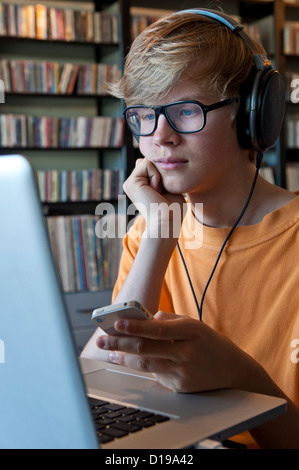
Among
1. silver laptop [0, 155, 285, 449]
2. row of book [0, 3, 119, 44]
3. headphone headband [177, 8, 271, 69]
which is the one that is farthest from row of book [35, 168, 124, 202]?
silver laptop [0, 155, 285, 449]

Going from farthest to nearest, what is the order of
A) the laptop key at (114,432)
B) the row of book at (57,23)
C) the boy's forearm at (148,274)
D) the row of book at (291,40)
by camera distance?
the row of book at (291,40), the row of book at (57,23), the boy's forearm at (148,274), the laptop key at (114,432)

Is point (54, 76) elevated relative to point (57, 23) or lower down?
lower down

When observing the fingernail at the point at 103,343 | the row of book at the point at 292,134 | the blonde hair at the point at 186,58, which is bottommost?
the fingernail at the point at 103,343

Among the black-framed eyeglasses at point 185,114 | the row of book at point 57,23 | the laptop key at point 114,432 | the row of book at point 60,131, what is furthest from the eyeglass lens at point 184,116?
the row of book at point 57,23

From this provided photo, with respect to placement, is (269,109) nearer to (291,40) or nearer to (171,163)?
(171,163)

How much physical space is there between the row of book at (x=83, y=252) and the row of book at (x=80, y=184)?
13cm

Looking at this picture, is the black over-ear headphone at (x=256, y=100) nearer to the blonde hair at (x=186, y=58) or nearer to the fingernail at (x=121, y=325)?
the blonde hair at (x=186, y=58)

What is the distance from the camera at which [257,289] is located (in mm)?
1086

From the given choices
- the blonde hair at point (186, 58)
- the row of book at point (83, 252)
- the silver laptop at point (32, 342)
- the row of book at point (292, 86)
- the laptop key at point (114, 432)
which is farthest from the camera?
the row of book at point (292, 86)

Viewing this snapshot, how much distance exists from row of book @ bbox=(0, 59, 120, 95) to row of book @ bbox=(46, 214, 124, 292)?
70 centimetres

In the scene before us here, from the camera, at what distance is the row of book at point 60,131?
9.46 ft

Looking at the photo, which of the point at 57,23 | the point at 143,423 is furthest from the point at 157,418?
the point at 57,23

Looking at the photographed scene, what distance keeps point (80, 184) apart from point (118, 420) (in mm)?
2541
